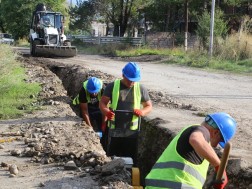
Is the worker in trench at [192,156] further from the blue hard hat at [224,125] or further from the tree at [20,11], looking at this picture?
the tree at [20,11]

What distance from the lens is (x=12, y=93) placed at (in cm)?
1312

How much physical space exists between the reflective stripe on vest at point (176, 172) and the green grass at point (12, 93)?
6842mm

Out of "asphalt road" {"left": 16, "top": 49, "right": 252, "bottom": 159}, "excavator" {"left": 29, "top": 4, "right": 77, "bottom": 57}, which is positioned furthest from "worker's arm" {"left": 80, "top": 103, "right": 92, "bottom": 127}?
"excavator" {"left": 29, "top": 4, "right": 77, "bottom": 57}

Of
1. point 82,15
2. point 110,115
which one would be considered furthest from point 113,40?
point 110,115

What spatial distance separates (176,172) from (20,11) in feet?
155

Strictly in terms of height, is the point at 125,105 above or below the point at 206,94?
above

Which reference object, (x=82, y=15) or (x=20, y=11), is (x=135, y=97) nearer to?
(x=20, y=11)

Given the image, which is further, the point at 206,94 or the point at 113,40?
the point at 113,40

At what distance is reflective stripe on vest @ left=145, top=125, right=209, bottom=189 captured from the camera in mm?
3826

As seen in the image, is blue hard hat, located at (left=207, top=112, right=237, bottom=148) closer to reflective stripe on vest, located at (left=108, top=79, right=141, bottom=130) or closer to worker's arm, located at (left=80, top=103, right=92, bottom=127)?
reflective stripe on vest, located at (left=108, top=79, right=141, bottom=130)

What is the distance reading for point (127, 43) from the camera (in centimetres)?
3803

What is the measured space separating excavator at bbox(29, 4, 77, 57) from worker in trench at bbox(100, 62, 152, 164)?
63.3ft

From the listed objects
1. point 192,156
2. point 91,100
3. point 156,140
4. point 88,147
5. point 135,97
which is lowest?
point 156,140

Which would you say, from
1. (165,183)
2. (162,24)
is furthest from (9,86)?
(162,24)
